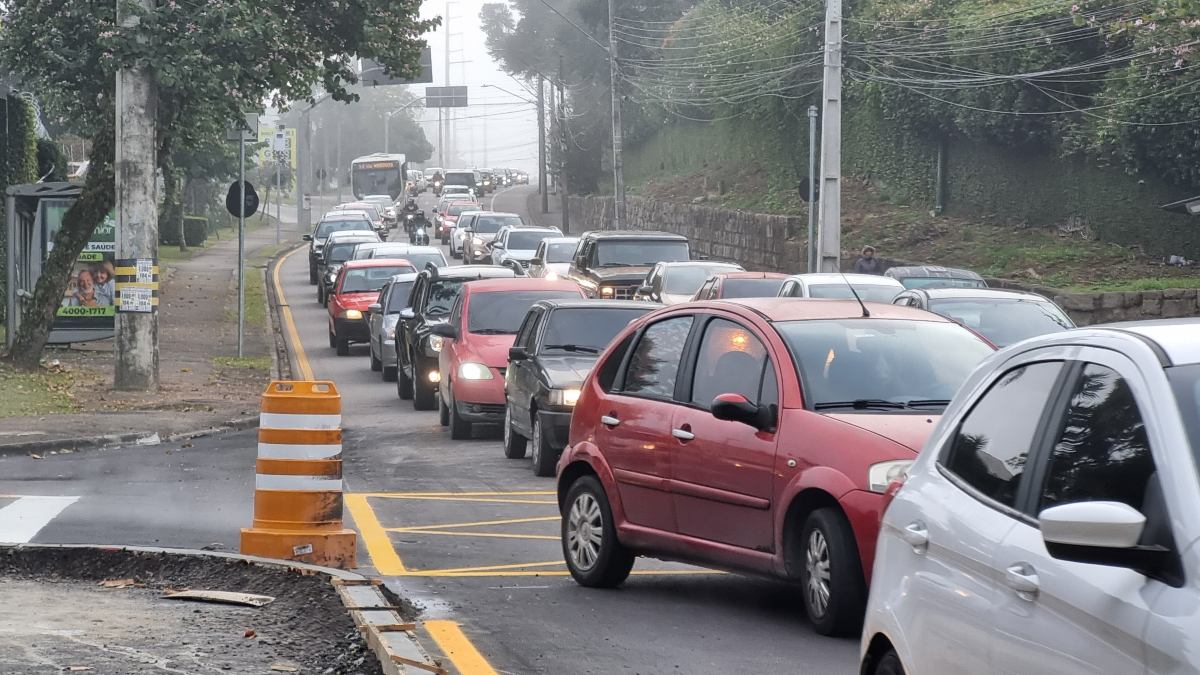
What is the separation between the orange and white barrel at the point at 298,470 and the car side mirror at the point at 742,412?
2.81 meters

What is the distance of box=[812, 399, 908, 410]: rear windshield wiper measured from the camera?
8406 millimetres

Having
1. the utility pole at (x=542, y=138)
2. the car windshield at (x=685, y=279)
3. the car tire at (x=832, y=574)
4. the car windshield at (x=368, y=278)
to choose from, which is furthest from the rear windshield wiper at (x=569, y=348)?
the utility pole at (x=542, y=138)

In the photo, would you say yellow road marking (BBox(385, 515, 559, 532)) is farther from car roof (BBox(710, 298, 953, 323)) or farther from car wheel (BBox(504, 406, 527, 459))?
car wheel (BBox(504, 406, 527, 459))

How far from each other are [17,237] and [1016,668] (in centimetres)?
2637

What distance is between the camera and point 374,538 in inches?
459

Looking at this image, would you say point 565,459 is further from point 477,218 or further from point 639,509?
point 477,218

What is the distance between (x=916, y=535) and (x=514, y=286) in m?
15.5

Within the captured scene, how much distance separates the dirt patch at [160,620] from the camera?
24.5 ft

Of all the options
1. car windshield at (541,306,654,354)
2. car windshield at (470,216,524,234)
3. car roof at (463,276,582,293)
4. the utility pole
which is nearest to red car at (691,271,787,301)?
car roof at (463,276,582,293)

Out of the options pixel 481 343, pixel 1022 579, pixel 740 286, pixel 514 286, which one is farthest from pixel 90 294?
pixel 1022 579

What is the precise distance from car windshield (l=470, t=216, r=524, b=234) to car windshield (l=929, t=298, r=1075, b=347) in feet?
120

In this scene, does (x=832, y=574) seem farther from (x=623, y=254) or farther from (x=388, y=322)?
(x=623, y=254)

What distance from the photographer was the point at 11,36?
78.6 ft

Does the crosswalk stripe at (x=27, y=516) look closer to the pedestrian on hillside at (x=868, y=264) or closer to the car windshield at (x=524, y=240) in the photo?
the pedestrian on hillside at (x=868, y=264)
